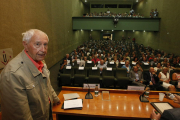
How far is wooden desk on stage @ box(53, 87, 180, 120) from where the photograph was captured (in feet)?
6.59

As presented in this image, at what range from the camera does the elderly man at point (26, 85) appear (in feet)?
4.18

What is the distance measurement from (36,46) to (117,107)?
1748 millimetres

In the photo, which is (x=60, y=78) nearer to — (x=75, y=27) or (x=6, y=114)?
(x=6, y=114)

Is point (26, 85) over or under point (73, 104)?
over

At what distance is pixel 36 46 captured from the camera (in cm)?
146

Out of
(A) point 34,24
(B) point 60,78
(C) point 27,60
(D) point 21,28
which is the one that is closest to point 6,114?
(C) point 27,60

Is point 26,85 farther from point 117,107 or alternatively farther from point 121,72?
point 121,72

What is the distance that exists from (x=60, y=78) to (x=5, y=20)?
110 inches

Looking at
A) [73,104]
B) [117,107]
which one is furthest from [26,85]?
[117,107]

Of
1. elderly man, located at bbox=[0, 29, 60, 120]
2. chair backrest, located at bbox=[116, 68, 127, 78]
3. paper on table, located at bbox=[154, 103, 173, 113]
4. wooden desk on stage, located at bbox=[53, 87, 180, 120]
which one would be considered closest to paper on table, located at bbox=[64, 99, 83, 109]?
wooden desk on stage, located at bbox=[53, 87, 180, 120]

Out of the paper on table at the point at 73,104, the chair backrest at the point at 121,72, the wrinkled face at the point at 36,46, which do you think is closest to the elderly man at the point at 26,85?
the wrinkled face at the point at 36,46

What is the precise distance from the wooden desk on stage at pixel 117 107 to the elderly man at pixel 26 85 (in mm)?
661

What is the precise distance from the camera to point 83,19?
1296 cm

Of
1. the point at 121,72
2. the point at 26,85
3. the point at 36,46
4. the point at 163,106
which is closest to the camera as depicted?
the point at 26,85
